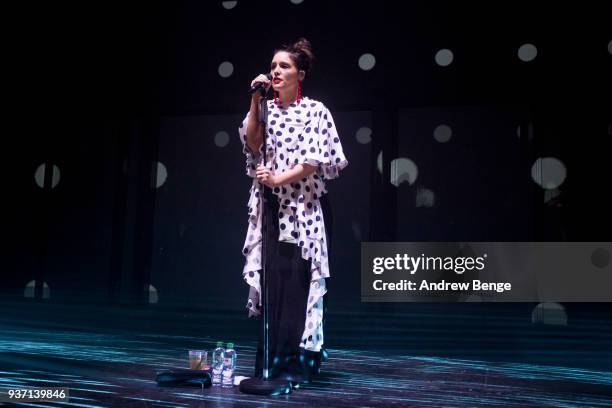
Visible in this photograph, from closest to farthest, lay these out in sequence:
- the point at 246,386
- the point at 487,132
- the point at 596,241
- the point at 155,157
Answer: the point at 246,386
the point at 596,241
the point at 487,132
the point at 155,157

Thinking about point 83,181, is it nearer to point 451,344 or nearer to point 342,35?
point 342,35

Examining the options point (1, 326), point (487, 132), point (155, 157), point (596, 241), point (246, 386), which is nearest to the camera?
point (246, 386)

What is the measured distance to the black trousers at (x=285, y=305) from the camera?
2.20m

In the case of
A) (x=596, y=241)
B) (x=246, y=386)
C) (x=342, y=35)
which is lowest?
(x=246, y=386)

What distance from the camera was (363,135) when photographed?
616cm

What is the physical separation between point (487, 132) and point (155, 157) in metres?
3.39

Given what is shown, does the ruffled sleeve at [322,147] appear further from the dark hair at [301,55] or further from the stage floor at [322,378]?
the stage floor at [322,378]

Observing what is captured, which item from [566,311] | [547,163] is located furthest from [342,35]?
[566,311]

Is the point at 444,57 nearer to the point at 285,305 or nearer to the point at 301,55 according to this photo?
the point at 301,55

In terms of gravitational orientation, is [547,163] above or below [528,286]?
above

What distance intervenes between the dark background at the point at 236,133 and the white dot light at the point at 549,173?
0.21 feet

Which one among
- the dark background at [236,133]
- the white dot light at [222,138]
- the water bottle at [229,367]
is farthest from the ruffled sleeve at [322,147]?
the white dot light at [222,138]

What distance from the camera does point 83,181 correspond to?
22.5 ft

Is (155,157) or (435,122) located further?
(155,157)
